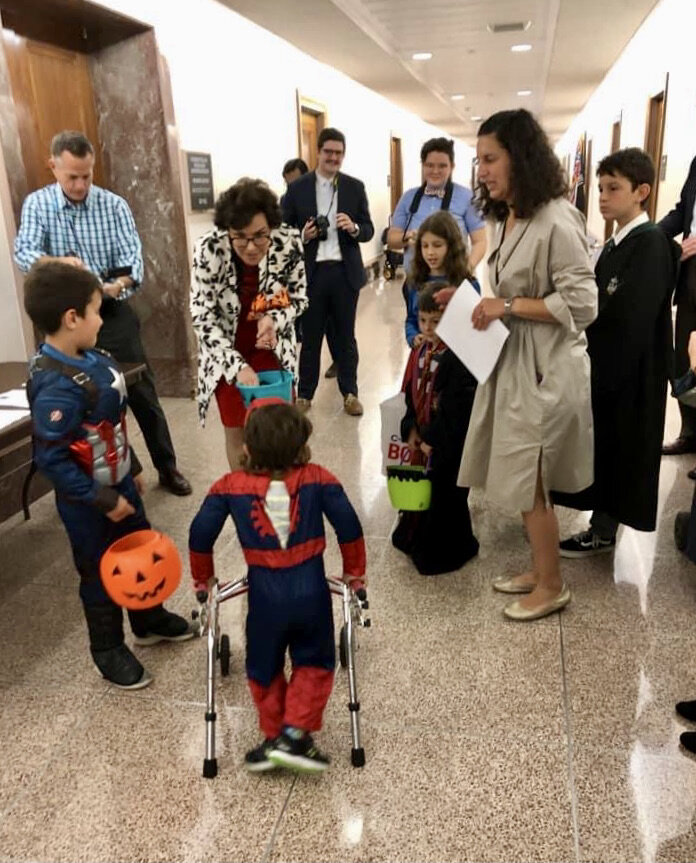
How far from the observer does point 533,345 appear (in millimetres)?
2135

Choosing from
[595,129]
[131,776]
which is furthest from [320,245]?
[595,129]

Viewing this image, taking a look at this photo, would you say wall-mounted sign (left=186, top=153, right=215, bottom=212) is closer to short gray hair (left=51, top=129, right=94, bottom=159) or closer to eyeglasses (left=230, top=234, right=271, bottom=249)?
short gray hair (left=51, top=129, right=94, bottom=159)

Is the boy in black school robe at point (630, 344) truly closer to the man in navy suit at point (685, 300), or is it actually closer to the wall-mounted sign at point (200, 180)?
the man in navy suit at point (685, 300)

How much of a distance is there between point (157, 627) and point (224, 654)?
30cm

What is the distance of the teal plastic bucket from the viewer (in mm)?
2312

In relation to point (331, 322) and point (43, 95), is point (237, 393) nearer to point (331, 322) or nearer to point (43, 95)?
point (331, 322)

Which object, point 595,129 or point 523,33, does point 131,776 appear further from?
point 595,129

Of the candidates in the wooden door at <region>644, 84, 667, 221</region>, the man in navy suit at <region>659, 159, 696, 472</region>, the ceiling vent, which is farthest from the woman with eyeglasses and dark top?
the ceiling vent

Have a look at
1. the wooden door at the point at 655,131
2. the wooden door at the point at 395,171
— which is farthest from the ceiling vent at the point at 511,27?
the wooden door at the point at 395,171

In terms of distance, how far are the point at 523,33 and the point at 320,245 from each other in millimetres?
5243

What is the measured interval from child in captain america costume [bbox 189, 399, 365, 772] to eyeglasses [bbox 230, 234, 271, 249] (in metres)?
0.89

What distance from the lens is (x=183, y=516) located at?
10.7ft

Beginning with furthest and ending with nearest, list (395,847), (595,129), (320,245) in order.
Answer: (595,129) → (320,245) → (395,847)

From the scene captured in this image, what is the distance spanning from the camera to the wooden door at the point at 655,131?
7512 mm
